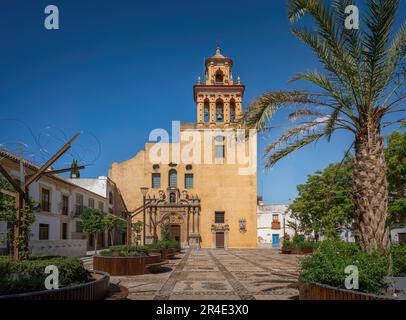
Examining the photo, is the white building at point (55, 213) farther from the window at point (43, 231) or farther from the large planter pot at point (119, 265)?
the large planter pot at point (119, 265)

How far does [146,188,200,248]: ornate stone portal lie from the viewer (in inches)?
1591

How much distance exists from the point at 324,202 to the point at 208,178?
51.5ft

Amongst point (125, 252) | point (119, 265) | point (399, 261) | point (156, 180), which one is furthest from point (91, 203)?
point (399, 261)

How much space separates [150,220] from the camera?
133 feet

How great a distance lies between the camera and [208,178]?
41406mm

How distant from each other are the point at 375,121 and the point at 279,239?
4512 centimetres

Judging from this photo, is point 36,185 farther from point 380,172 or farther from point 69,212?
point 380,172

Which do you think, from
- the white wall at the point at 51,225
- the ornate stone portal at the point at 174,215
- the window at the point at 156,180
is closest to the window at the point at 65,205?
the white wall at the point at 51,225

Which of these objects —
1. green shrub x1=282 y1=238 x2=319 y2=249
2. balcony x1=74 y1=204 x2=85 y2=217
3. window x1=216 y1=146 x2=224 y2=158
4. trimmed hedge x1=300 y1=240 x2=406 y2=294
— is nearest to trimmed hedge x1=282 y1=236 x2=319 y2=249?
green shrub x1=282 y1=238 x2=319 y2=249

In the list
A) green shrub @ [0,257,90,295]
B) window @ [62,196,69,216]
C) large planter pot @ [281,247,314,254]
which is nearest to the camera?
green shrub @ [0,257,90,295]

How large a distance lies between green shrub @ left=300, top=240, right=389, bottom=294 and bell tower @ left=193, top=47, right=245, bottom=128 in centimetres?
3172

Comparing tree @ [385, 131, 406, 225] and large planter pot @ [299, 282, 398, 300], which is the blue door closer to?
tree @ [385, 131, 406, 225]

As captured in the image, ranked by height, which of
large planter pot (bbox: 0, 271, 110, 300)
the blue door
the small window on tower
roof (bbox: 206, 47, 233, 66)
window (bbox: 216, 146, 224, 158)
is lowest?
the blue door
